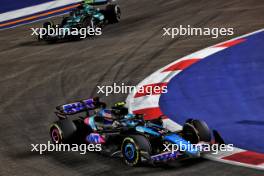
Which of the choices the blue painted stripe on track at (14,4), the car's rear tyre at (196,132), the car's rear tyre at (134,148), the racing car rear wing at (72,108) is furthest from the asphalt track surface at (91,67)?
the blue painted stripe on track at (14,4)

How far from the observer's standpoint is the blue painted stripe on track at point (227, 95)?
9703 mm

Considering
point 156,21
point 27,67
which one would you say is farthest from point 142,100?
point 156,21

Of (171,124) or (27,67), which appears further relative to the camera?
(27,67)

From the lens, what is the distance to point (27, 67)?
15.0 metres

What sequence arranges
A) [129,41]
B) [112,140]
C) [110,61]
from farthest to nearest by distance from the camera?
1. [129,41]
2. [110,61]
3. [112,140]

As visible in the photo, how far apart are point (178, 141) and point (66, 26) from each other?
30.8ft

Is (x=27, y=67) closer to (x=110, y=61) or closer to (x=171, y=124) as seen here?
(x=110, y=61)

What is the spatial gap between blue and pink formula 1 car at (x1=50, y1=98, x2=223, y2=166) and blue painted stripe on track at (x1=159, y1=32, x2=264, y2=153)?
73 centimetres
